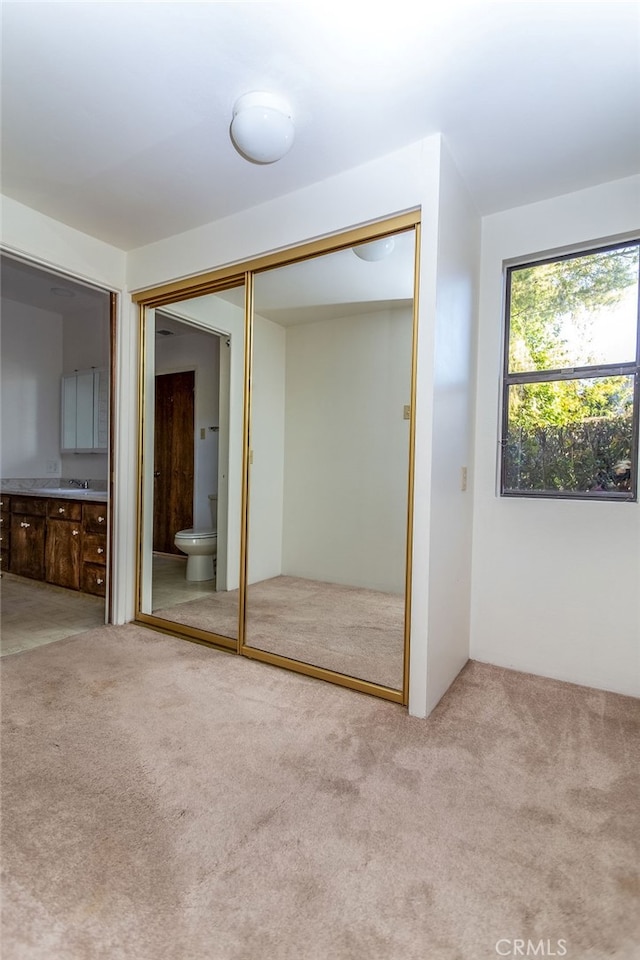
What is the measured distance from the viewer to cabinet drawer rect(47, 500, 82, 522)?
12.4ft

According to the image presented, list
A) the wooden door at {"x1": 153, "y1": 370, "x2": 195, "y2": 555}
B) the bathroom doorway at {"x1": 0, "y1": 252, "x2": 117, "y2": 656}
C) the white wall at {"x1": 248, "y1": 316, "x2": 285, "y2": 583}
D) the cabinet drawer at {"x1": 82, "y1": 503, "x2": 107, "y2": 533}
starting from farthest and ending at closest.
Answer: the bathroom doorway at {"x1": 0, "y1": 252, "x2": 117, "y2": 656}
the cabinet drawer at {"x1": 82, "y1": 503, "x2": 107, "y2": 533}
the wooden door at {"x1": 153, "y1": 370, "x2": 195, "y2": 555}
the white wall at {"x1": 248, "y1": 316, "x2": 285, "y2": 583}

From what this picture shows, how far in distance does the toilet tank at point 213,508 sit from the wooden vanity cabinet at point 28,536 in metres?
1.65

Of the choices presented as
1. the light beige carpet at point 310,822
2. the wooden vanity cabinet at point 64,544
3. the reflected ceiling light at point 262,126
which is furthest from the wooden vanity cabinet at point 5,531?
the reflected ceiling light at point 262,126

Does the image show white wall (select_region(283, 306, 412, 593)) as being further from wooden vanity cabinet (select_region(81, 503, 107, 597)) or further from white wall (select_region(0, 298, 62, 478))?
white wall (select_region(0, 298, 62, 478))

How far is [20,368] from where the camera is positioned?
479 centimetres

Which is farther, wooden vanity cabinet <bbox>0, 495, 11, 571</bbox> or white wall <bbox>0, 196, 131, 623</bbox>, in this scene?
wooden vanity cabinet <bbox>0, 495, 11, 571</bbox>

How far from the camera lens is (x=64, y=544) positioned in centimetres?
388

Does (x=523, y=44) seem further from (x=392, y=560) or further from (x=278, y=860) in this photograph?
(x=278, y=860)

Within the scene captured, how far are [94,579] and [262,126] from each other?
10.6ft

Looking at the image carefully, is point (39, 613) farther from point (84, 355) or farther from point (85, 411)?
point (84, 355)

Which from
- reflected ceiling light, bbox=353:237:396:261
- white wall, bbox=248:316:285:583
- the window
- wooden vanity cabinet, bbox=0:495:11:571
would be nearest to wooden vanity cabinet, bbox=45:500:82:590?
wooden vanity cabinet, bbox=0:495:11:571

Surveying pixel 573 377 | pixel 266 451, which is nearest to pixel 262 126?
pixel 266 451

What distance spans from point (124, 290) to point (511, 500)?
283 cm

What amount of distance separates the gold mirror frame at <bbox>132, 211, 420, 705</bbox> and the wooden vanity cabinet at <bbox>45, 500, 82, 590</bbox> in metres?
0.85
